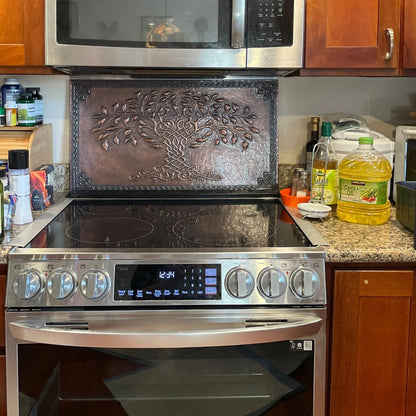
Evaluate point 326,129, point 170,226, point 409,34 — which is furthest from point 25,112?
point 409,34

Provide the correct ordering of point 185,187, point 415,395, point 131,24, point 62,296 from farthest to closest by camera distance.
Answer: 1. point 185,187
2. point 131,24
3. point 415,395
4. point 62,296

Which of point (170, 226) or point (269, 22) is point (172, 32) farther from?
point (170, 226)

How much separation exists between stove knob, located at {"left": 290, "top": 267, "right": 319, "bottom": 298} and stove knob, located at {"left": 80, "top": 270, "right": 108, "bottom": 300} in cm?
44

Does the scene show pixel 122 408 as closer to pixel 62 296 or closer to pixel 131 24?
pixel 62 296

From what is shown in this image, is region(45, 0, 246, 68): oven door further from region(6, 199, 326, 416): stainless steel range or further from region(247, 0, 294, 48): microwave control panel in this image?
region(6, 199, 326, 416): stainless steel range

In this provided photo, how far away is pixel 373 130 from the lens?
7.01 feet

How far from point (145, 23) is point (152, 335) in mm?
880

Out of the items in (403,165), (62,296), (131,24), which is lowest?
(62,296)

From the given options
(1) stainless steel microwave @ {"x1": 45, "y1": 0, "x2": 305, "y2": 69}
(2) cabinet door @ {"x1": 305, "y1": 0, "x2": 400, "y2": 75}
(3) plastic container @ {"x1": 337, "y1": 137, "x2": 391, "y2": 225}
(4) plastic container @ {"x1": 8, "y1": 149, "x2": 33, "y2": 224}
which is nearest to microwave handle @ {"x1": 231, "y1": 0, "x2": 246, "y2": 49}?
(1) stainless steel microwave @ {"x1": 45, "y1": 0, "x2": 305, "y2": 69}

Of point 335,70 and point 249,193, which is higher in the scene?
point 335,70

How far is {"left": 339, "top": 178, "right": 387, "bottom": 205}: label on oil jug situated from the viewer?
1.69 metres

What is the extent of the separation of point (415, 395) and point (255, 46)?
104cm

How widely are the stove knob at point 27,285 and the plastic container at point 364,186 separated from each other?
879 mm

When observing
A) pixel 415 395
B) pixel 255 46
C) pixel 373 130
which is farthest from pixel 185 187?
pixel 415 395
